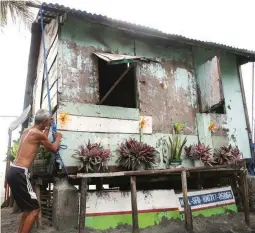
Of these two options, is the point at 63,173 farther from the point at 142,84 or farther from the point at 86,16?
the point at 86,16

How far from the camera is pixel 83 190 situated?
495 centimetres

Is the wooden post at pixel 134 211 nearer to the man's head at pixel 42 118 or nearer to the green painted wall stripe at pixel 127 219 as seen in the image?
the green painted wall stripe at pixel 127 219

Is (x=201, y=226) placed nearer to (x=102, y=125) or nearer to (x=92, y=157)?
(x=92, y=157)

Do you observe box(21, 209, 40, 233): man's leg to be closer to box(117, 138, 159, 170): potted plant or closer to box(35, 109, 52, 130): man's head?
box(35, 109, 52, 130): man's head

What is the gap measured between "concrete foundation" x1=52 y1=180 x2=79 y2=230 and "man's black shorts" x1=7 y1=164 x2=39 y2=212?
4.97 feet

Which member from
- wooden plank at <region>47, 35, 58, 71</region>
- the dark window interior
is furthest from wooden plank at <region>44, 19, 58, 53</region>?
the dark window interior

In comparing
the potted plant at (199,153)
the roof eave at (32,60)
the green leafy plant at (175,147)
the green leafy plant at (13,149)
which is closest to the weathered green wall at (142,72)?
the green leafy plant at (175,147)

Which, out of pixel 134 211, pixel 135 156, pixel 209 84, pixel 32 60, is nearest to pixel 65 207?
pixel 134 211

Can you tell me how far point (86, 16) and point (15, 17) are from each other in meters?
1.79

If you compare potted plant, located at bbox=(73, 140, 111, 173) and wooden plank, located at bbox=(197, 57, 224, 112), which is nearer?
potted plant, located at bbox=(73, 140, 111, 173)

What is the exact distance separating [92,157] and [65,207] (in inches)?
43.6

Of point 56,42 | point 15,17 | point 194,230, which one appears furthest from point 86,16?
point 194,230

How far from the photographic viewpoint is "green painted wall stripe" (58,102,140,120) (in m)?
5.91

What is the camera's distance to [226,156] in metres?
7.20
